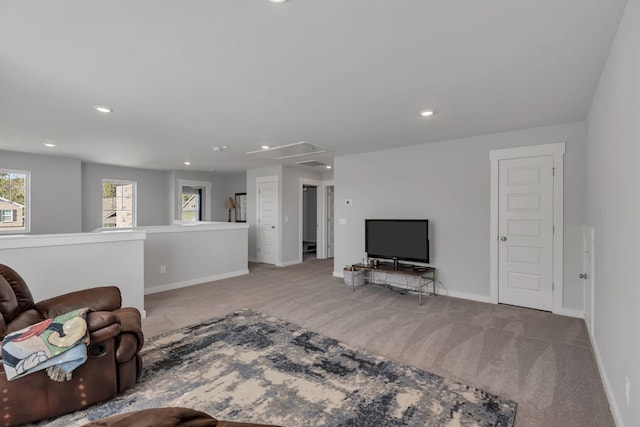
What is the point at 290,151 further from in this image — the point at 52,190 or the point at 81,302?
the point at 52,190

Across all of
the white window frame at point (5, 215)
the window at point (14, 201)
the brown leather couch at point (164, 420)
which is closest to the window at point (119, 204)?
the window at point (14, 201)

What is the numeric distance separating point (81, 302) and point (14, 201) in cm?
512

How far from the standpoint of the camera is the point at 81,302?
2.41m

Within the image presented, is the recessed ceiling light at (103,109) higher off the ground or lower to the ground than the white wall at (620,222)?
higher

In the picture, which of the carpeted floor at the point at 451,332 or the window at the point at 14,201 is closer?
the carpeted floor at the point at 451,332

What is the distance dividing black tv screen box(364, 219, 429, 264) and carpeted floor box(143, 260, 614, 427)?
1.99 ft

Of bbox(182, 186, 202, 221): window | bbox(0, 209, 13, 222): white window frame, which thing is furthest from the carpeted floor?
bbox(182, 186, 202, 221): window

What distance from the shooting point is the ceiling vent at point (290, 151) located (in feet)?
15.7

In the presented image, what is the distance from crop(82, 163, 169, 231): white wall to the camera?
6.82 meters

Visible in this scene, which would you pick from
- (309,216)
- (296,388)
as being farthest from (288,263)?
(296,388)

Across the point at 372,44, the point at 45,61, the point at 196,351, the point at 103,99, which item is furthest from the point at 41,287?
the point at 372,44

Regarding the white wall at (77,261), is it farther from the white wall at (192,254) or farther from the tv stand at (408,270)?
the tv stand at (408,270)

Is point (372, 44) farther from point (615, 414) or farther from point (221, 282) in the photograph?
point (221, 282)

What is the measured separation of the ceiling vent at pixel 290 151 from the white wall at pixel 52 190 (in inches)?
155
